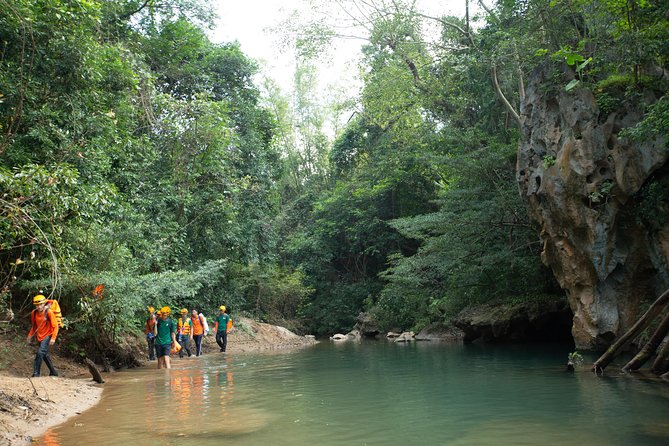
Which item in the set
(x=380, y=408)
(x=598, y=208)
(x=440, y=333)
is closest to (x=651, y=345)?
(x=598, y=208)

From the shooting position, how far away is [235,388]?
1080cm

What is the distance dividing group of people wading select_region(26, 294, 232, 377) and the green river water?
123cm

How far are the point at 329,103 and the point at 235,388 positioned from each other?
36757 mm

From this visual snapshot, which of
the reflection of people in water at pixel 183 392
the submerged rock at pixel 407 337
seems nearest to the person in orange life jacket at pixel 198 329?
the reflection of people in water at pixel 183 392

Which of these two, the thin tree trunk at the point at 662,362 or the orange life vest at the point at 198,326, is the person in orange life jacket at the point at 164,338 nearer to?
the orange life vest at the point at 198,326

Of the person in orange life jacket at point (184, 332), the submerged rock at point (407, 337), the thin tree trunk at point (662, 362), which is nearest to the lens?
the thin tree trunk at point (662, 362)

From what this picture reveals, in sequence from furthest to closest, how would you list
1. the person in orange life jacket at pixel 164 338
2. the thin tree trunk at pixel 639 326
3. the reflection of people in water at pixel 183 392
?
1. the person in orange life jacket at pixel 164 338
2. the thin tree trunk at pixel 639 326
3. the reflection of people in water at pixel 183 392

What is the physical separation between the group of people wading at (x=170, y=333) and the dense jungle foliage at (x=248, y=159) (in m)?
0.59

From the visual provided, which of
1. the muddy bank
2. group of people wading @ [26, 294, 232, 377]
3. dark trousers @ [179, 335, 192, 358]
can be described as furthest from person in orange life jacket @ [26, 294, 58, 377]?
dark trousers @ [179, 335, 192, 358]

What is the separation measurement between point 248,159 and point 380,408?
19635mm

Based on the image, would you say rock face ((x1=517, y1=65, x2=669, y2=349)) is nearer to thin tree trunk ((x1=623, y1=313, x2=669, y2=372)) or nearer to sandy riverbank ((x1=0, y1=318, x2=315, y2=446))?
thin tree trunk ((x1=623, y1=313, x2=669, y2=372))

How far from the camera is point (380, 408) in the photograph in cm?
829

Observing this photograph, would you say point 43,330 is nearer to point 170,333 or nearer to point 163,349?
point 163,349

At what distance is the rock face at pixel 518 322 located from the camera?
69.9 feet
